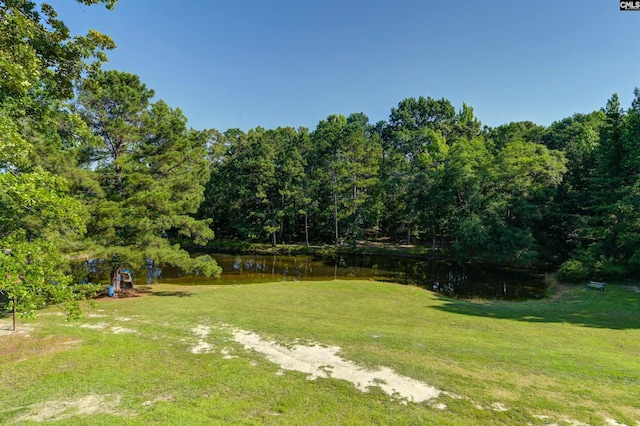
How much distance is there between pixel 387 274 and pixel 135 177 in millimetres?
21134

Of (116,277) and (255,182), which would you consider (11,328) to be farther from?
(255,182)

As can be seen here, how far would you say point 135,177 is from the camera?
1661cm

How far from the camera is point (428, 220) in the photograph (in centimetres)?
4106

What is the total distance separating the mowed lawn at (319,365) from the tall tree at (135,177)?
344 centimetres

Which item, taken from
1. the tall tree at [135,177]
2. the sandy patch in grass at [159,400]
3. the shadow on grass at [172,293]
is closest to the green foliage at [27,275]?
the sandy patch in grass at [159,400]

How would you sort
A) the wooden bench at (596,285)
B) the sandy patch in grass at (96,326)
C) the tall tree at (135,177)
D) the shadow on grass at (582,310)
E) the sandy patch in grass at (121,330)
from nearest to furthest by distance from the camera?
the sandy patch in grass at (121,330) < the sandy patch in grass at (96,326) < the shadow on grass at (582,310) < the tall tree at (135,177) < the wooden bench at (596,285)

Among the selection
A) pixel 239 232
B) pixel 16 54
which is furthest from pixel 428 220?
pixel 16 54

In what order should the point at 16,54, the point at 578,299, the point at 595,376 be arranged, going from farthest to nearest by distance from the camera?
the point at 578,299, the point at 595,376, the point at 16,54

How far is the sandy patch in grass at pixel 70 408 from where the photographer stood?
5.73m

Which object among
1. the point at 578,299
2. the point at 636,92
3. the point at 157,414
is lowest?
the point at 578,299

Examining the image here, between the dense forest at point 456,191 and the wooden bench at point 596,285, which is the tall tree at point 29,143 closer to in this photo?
the wooden bench at point 596,285

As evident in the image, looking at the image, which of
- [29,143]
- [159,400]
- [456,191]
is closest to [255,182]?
[456,191]

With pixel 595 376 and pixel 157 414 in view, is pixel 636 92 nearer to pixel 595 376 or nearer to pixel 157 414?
pixel 595 376

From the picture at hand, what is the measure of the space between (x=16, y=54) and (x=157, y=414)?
7353 millimetres
